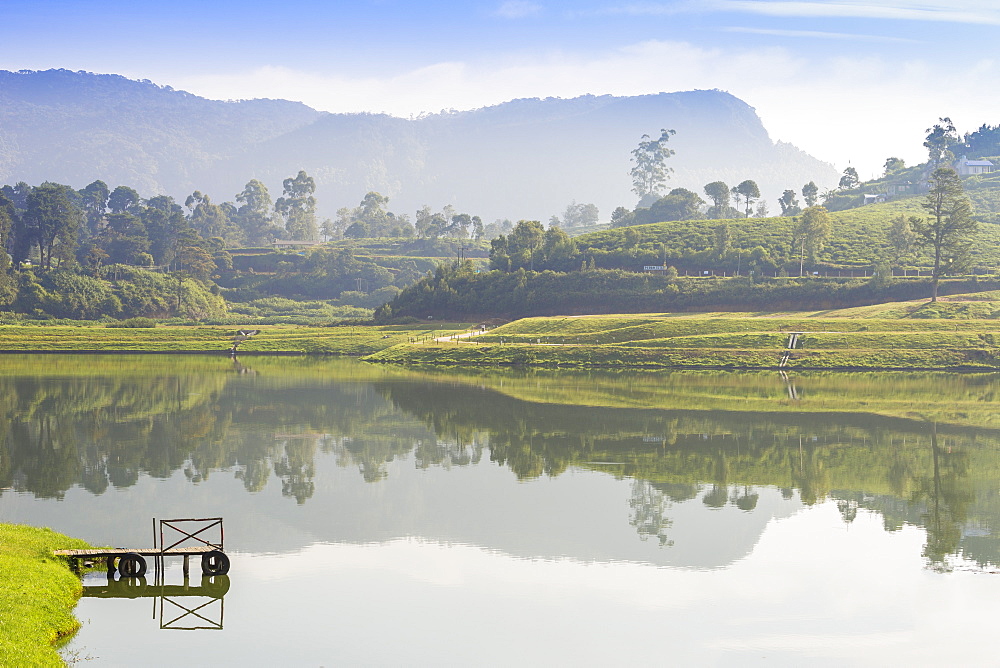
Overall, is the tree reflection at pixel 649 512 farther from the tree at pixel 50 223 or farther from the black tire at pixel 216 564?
the tree at pixel 50 223

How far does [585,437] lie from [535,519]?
15.8m

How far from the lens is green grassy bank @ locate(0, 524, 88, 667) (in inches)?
811

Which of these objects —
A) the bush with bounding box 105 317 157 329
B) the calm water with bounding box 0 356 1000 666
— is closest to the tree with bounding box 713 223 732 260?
the calm water with bounding box 0 356 1000 666

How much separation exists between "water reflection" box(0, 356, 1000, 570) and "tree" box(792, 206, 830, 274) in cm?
5006

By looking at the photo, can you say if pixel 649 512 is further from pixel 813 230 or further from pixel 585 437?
pixel 813 230

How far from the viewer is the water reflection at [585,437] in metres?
37.6

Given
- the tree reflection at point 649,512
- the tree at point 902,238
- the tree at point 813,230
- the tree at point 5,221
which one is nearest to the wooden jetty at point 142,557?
the tree reflection at point 649,512

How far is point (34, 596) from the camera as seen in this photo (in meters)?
23.3

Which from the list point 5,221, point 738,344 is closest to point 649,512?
point 738,344

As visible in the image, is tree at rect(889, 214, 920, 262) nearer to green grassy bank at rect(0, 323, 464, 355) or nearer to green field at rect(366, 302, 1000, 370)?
green field at rect(366, 302, 1000, 370)

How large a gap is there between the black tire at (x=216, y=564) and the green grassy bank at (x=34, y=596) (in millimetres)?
3289

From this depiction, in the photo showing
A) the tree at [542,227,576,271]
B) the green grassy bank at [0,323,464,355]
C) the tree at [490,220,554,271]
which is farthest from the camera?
the tree at [542,227,576,271]

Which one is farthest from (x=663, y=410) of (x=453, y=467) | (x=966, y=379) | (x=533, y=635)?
(x=533, y=635)

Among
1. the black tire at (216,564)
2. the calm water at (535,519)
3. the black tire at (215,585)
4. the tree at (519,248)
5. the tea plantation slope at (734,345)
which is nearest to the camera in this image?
the calm water at (535,519)
